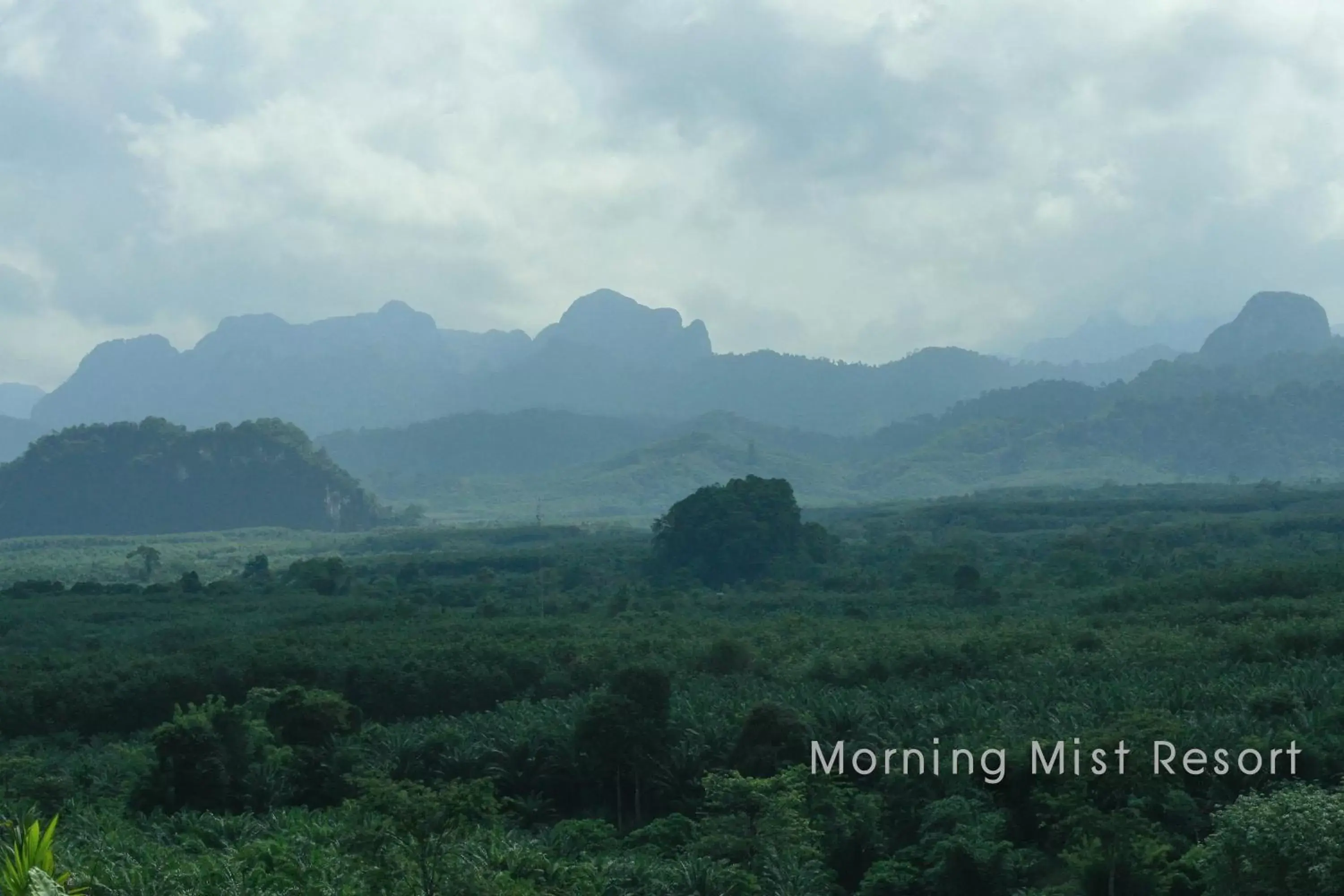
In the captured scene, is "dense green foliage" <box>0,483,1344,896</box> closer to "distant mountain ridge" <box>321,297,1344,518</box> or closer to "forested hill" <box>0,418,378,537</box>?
"forested hill" <box>0,418,378,537</box>

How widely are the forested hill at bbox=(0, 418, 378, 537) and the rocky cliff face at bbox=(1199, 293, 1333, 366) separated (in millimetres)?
125919

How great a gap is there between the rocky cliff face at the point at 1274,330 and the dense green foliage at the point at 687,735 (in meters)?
153

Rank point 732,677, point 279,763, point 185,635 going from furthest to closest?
point 185,635, point 732,677, point 279,763

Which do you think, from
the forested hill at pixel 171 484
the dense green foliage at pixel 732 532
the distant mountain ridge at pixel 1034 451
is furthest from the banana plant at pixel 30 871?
the distant mountain ridge at pixel 1034 451

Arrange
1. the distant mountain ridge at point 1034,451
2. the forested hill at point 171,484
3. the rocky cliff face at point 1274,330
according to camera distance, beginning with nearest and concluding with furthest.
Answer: the forested hill at point 171,484
the distant mountain ridge at point 1034,451
the rocky cliff face at point 1274,330

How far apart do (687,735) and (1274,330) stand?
190 metres

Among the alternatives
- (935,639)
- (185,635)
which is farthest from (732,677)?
(185,635)

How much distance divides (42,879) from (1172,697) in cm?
2330

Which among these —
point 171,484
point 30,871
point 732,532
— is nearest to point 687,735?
point 30,871

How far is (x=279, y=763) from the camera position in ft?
90.6

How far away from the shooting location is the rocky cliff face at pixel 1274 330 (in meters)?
194

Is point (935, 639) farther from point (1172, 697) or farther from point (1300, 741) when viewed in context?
point (1300, 741)

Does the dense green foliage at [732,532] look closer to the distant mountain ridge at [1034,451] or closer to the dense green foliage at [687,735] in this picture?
the dense green foliage at [687,735]

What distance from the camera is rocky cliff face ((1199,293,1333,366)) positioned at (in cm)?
19438
